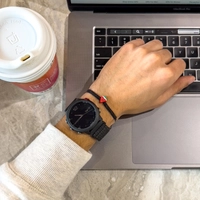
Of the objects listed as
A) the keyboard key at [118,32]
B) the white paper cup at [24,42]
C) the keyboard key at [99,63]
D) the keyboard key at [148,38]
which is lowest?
the keyboard key at [99,63]

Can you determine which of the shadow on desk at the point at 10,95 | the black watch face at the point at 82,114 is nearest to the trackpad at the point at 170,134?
the black watch face at the point at 82,114

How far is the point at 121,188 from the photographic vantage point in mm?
645

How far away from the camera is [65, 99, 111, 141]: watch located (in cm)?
55

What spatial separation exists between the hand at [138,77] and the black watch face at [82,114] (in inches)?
1.5

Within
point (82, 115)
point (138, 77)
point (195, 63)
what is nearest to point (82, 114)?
point (82, 115)

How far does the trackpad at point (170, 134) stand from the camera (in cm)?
62

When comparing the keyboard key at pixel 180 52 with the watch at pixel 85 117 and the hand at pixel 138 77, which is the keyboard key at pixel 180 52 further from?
the watch at pixel 85 117

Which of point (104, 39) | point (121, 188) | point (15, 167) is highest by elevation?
point (104, 39)

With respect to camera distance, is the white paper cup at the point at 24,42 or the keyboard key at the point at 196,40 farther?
the keyboard key at the point at 196,40

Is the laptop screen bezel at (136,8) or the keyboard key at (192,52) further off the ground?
the laptop screen bezel at (136,8)

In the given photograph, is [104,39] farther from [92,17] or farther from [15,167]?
[15,167]

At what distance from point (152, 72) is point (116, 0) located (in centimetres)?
14

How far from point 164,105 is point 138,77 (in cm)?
8

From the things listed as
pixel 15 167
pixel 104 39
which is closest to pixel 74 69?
pixel 104 39
